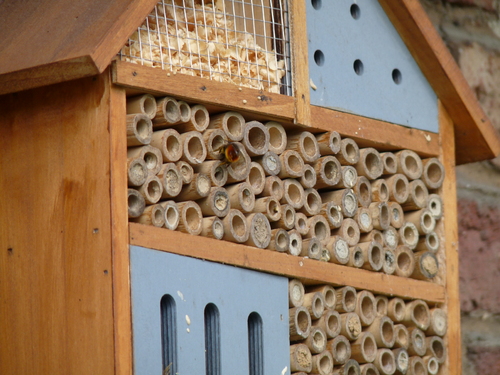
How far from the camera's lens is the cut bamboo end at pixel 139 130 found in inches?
43.4

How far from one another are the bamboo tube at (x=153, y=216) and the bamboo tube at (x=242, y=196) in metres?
0.12

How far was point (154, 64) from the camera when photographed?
116cm

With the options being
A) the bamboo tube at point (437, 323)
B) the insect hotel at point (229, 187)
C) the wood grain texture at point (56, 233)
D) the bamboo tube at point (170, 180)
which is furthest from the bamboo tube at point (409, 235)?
the wood grain texture at point (56, 233)

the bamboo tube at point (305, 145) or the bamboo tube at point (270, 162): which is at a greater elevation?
the bamboo tube at point (305, 145)

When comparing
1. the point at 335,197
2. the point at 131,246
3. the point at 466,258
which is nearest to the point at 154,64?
the point at 131,246

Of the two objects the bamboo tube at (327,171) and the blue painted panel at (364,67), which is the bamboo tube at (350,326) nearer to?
the bamboo tube at (327,171)

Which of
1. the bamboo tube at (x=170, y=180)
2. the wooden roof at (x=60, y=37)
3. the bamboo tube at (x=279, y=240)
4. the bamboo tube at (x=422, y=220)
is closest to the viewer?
the wooden roof at (x=60, y=37)

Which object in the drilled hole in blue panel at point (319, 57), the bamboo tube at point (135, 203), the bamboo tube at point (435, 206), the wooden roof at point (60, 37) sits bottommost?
the bamboo tube at point (135, 203)

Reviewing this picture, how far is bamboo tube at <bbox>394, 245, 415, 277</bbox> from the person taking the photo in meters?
1.43

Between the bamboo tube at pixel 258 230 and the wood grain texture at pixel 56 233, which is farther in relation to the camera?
the bamboo tube at pixel 258 230

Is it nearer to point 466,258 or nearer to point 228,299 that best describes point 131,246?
point 228,299

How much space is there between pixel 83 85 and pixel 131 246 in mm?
192

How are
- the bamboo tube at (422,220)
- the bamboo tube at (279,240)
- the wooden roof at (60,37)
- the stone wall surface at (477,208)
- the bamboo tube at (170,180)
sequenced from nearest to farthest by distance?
the wooden roof at (60,37)
the bamboo tube at (170,180)
the bamboo tube at (279,240)
the bamboo tube at (422,220)
the stone wall surface at (477,208)

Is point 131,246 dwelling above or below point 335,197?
below
